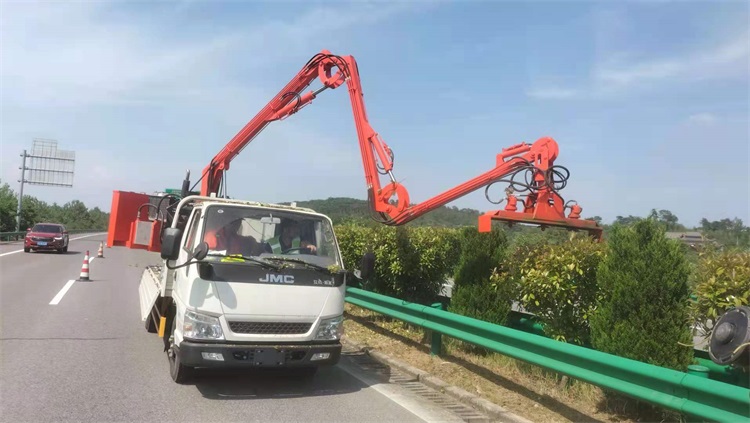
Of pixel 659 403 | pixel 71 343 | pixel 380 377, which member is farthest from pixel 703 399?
pixel 71 343

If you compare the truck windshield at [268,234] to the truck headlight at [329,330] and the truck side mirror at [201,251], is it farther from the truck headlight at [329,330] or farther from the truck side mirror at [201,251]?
the truck headlight at [329,330]

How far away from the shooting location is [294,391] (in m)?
6.46

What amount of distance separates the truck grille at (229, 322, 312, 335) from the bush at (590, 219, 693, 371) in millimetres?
3336

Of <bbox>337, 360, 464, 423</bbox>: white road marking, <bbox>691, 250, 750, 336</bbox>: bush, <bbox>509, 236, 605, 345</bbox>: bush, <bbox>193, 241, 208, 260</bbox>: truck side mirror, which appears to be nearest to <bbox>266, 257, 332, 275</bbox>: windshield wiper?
<bbox>193, 241, 208, 260</bbox>: truck side mirror

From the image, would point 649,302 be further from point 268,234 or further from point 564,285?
point 268,234

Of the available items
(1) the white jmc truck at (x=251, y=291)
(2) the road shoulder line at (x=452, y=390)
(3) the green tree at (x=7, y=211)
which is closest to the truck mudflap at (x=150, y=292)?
(1) the white jmc truck at (x=251, y=291)

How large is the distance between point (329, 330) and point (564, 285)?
9.65 ft

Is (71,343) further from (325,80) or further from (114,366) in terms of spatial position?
(325,80)

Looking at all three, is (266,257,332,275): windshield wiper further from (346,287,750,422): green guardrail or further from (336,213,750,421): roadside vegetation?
(336,213,750,421): roadside vegetation

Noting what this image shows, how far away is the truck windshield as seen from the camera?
662 cm

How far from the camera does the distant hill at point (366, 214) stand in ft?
34.9

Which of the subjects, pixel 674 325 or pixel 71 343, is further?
pixel 71 343

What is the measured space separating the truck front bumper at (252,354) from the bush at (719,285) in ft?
12.6

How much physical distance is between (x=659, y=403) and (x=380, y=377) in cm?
359
